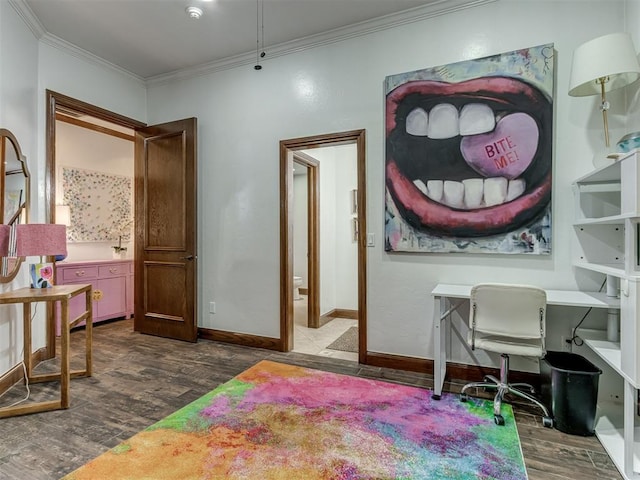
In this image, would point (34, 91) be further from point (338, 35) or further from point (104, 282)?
point (338, 35)

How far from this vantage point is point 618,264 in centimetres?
239

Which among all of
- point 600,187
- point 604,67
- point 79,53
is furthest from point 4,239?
point 600,187

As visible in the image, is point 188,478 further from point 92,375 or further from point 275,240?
point 275,240

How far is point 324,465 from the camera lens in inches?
69.4

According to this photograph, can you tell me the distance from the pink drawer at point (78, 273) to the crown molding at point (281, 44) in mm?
2382

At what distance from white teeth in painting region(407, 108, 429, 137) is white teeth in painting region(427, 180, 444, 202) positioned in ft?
1.34

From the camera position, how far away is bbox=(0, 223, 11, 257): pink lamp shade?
8.01 ft

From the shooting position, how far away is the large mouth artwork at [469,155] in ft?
8.55

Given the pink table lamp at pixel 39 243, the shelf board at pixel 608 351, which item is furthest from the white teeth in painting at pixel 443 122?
the pink table lamp at pixel 39 243

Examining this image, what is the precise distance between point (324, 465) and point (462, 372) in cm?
156

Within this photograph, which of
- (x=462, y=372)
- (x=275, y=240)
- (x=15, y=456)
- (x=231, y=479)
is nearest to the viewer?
(x=231, y=479)

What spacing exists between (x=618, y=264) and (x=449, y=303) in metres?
1.13


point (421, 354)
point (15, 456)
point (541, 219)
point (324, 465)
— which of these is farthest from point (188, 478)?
point (541, 219)

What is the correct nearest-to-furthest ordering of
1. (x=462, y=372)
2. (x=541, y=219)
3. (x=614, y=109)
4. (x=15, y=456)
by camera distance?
(x=15, y=456) → (x=614, y=109) → (x=541, y=219) → (x=462, y=372)
